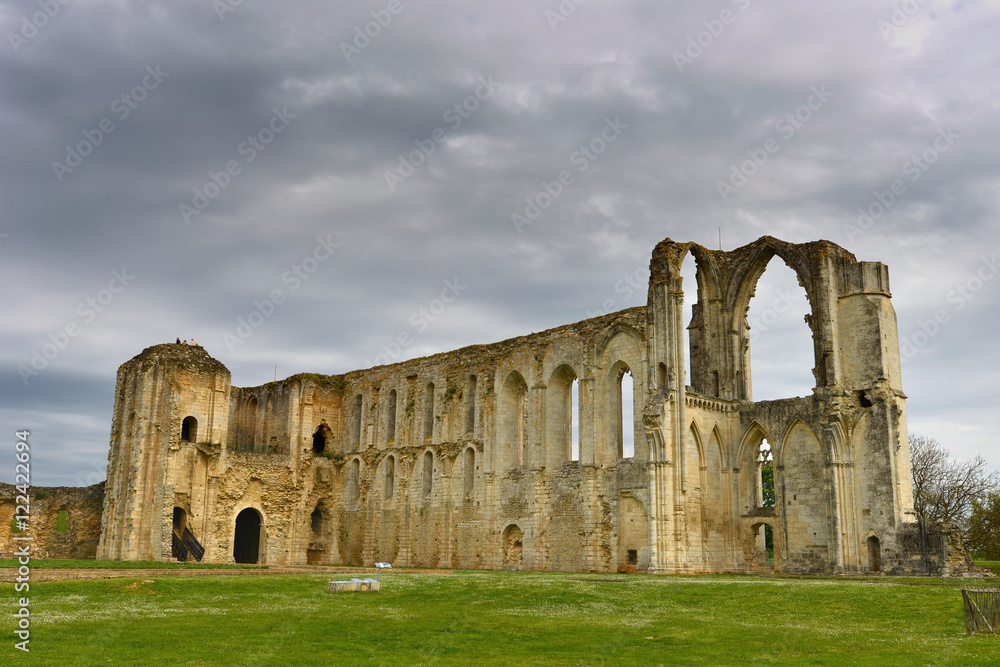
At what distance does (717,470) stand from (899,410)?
6.65 m

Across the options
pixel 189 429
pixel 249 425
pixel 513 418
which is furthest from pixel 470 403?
pixel 249 425

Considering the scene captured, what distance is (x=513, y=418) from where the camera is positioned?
37.2 m

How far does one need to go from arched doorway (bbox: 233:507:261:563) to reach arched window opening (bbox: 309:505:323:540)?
8.40 feet

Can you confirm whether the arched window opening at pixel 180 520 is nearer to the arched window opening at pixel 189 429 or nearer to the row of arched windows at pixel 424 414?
the arched window opening at pixel 189 429

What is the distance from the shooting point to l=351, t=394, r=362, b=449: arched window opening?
43938 millimetres

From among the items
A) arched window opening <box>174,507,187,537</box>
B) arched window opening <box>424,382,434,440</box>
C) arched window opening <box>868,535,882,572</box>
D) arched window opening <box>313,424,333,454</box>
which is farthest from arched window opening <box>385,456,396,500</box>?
arched window opening <box>868,535,882,572</box>

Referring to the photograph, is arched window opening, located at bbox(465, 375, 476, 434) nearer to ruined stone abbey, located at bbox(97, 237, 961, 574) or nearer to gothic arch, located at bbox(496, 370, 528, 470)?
ruined stone abbey, located at bbox(97, 237, 961, 574)

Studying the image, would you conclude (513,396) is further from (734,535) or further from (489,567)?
(734,535)

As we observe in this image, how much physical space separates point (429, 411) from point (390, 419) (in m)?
3.07

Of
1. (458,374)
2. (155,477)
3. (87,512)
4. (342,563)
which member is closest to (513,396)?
(458,374)

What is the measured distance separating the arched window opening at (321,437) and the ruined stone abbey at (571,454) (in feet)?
0.39

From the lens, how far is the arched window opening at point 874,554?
1174 inches

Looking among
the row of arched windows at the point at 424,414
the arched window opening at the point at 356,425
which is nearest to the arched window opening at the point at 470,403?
the row of arched windows at the point at 424,414

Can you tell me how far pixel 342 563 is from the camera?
4259 centimetres
